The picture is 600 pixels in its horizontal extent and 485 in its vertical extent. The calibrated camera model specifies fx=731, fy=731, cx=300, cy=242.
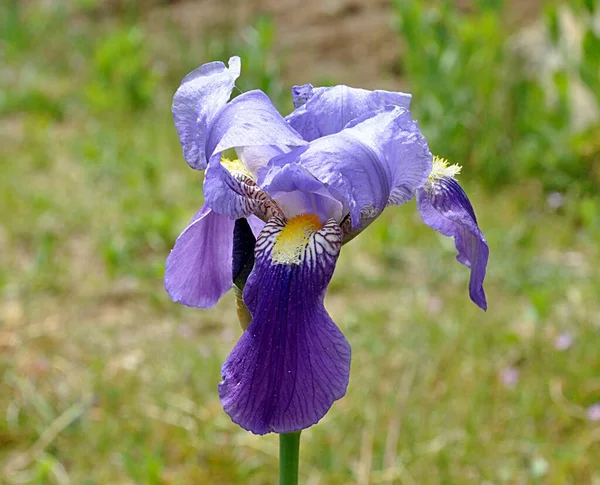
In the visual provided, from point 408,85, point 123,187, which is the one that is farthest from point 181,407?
point 408,85

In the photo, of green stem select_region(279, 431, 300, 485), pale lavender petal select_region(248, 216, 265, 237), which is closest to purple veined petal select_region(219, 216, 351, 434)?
green stem select_region(279, 431, 300, 485)

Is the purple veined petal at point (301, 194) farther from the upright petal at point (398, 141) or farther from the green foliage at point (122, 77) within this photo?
the green foliage at point (122, 77)

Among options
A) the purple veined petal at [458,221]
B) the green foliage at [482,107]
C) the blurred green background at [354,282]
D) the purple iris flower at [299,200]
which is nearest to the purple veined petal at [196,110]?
the purple iris flower at [299,200]

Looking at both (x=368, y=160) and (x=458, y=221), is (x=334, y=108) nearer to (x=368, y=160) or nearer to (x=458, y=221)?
(x=368, y=160)

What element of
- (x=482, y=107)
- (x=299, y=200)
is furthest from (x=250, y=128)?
(x=482, y=107)

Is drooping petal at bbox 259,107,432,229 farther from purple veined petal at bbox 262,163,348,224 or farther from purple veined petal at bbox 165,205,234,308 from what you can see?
purple veined petal at bbox 165,205,234,308

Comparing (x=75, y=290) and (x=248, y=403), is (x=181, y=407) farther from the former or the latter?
(x=248, y=403)
